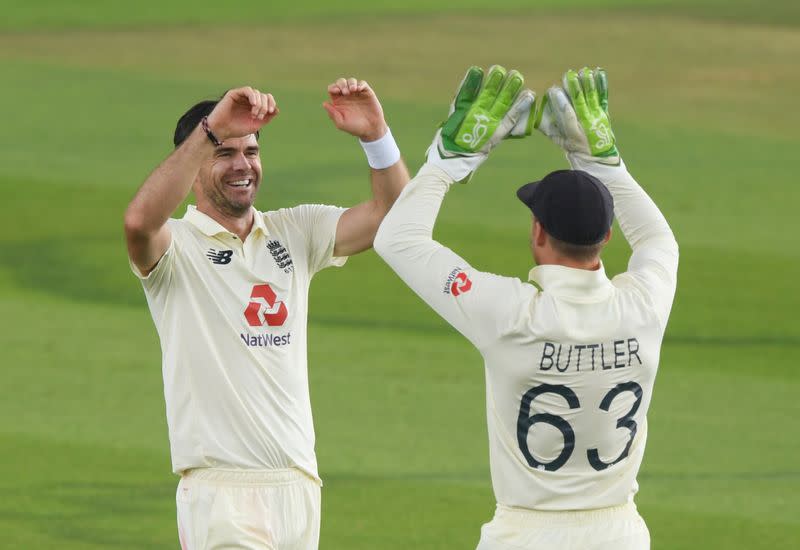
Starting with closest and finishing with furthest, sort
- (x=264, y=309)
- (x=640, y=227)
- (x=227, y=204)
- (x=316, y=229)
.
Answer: (x=640, y=227)
(x=264, y=309)
(x=227, y=204)
(x=316, y=229)

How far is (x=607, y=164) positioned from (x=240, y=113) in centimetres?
108

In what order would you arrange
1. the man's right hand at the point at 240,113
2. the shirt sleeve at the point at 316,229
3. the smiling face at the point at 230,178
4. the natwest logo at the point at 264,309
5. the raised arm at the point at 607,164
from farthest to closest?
1. the shirt sleeve at the point at 316,229
2. the smiling face at the point at 230,178
3. the natwest logo at the point at 264,309
4. the man's right hand at the point at 240,113
5. the raised arm at the point at 607,164

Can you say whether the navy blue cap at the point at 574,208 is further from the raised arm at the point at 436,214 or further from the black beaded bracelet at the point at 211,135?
the black beaded bracelet at the point at 211,135

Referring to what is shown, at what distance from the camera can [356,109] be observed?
4914 mm

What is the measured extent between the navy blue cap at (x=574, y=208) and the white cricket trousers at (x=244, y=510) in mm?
1226

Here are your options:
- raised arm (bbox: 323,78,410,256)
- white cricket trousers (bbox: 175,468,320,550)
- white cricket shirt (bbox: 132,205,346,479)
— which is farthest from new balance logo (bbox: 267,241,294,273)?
white cricket trousers (bbox: 175,468,320,550)

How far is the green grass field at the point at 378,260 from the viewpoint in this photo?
8086mm

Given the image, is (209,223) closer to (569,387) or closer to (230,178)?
(230,178)

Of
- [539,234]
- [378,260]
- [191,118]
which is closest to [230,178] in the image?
[191,118]

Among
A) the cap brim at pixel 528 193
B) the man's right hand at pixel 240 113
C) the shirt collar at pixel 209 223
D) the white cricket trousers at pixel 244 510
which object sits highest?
the man's right hand at pixel 240 113

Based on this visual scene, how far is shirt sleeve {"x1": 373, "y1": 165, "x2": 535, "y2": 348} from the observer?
14.0 ft

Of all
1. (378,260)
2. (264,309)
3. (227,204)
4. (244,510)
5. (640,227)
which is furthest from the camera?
(378,260)

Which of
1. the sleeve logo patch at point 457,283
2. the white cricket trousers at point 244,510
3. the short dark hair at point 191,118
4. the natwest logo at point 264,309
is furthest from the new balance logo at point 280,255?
the sleeve logo patch at point 457,283

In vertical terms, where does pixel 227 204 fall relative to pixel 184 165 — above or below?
below
